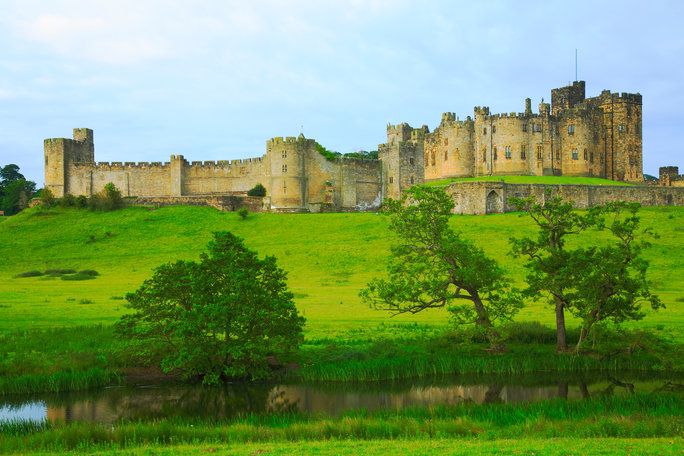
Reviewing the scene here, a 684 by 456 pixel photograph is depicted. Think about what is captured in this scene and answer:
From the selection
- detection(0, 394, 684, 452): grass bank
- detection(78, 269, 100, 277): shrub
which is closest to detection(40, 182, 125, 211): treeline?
detection(78, 269, 100, 277): shrub

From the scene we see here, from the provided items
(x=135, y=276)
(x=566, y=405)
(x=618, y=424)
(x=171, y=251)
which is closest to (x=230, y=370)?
(x=566, y=405)

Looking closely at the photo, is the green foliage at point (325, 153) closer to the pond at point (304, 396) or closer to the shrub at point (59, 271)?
the shrub at point (59, 271)

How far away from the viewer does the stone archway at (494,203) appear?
70438 millimetres

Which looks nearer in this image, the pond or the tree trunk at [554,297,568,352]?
the pond

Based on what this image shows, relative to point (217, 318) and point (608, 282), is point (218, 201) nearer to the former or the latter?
point (217, 318)

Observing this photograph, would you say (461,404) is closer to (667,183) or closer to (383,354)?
(383,354)

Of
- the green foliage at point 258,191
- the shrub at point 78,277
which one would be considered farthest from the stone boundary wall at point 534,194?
the shrub at point 78,277

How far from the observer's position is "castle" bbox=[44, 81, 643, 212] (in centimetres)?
8281

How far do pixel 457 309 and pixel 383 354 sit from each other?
293 centimetres

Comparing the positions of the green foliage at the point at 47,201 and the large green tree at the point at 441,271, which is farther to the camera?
the green foliage at the point at 47,201

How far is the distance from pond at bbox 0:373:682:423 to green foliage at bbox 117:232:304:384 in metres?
0.88

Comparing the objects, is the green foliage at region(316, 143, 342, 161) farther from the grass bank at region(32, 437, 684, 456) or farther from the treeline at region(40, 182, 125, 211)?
the grass bank at region(32, 437, 684, 456)

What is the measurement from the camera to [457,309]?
27.3m

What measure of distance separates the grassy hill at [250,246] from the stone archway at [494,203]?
2.70 m
